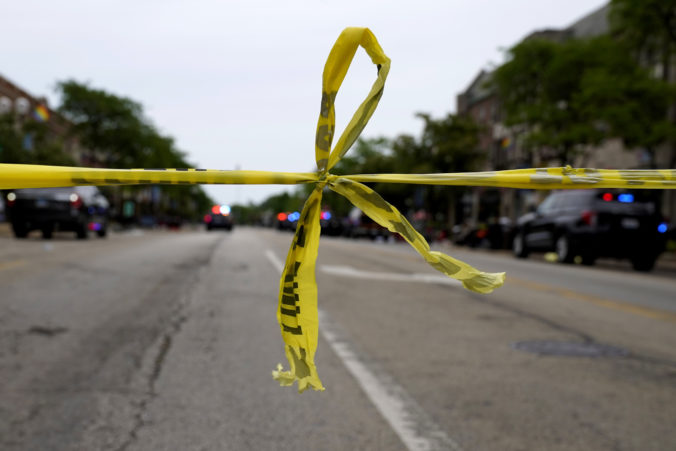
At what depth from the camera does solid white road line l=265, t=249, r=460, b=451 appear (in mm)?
3746

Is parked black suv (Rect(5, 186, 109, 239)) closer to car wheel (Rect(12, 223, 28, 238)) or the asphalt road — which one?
car wheel (Rect(12, 223, 28, 238))

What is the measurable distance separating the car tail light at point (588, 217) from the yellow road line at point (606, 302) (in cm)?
500

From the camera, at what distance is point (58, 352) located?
5.72m

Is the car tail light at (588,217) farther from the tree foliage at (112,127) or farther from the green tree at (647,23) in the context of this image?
the tree foliage at (112,127)

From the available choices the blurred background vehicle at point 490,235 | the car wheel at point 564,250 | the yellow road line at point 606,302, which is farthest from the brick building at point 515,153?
the yellow road line at point 606,302

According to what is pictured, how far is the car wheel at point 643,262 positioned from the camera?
1739 cm

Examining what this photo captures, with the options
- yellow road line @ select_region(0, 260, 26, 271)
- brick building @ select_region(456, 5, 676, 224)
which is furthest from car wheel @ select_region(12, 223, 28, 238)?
brick building @ select_region(456, 5, 676, 224)

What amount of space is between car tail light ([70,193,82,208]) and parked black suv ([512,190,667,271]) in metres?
13.6

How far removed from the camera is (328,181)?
1062mm

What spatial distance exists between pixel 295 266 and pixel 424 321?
22.3ft

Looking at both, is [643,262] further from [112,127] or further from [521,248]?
[112,127]

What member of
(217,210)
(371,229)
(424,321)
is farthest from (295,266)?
(217,210)

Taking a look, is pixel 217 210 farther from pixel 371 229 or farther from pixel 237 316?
pixel 237 316

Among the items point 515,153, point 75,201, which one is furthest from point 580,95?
point 515,153
